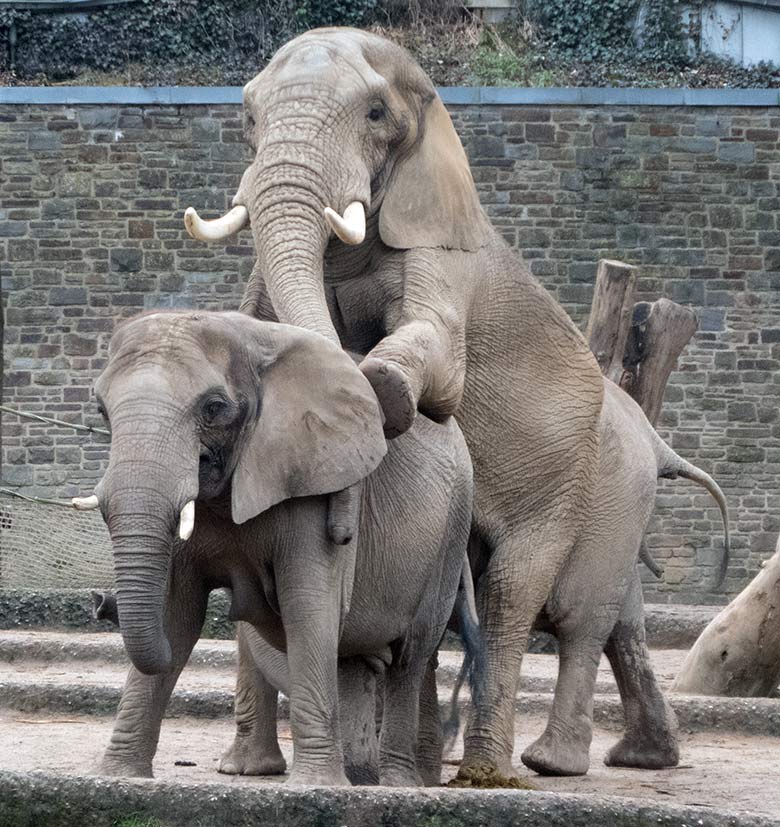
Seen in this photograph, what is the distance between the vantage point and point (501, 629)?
8203 millimetres

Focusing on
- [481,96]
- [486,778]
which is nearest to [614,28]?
[481,96]

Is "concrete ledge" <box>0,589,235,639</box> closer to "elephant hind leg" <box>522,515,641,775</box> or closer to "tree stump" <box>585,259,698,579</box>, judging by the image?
"tree stump" <box>585,259,698,579</box>

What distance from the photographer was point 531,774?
8.63 metres

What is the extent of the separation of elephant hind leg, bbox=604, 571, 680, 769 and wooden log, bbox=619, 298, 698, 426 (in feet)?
8.27

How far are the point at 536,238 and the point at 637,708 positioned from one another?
16025 mm

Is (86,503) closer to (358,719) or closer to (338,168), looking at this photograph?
(358,719)

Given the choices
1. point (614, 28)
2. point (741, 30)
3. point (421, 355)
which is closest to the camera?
point (421, 355)

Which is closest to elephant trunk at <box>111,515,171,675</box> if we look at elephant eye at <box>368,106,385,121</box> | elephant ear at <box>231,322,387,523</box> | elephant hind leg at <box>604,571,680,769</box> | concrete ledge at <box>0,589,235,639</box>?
elephant ear at <box>231,322,387,523</box>

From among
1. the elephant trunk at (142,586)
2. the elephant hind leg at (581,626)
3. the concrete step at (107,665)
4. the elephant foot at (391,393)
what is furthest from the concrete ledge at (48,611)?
the elephant trunk at (142,586)

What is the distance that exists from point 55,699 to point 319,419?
13.6 ft

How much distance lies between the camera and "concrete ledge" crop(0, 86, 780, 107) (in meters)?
24.6

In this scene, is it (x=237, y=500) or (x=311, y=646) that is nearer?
(x=237, y=500)

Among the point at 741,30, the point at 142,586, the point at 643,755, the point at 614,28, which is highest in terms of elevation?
the point at 741,30

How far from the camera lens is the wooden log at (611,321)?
11.3 m
